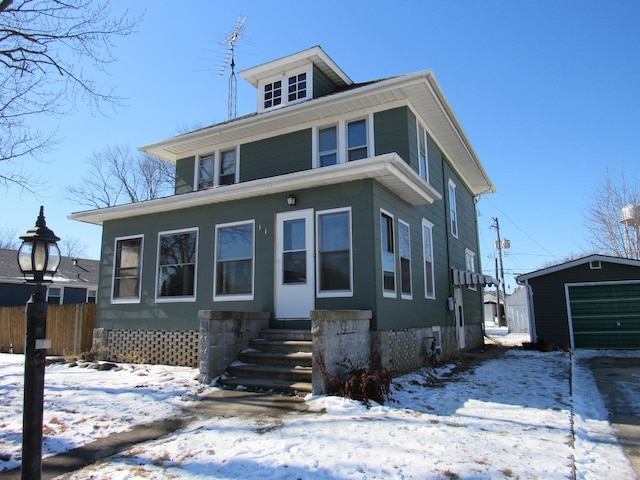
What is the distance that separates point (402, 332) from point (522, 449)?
4412 mm

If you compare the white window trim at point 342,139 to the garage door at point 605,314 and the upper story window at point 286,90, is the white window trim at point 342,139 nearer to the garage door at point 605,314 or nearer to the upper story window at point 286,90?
the upper story window at point 286,90

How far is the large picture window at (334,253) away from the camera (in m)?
8.05

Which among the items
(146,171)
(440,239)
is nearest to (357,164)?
(440,239)

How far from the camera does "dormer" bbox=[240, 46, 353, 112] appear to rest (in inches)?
456

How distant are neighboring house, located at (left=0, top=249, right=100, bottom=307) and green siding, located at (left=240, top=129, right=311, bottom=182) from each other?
15.1 metres

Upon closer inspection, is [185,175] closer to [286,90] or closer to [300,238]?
A: [286,90]

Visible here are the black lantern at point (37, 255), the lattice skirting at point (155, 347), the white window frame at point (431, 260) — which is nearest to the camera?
the black lantern at point (37, 255)

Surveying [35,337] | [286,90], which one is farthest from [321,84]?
[35,337]

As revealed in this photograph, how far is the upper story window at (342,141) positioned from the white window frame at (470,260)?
704 cm

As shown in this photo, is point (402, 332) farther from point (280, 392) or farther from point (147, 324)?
point (147, 324)

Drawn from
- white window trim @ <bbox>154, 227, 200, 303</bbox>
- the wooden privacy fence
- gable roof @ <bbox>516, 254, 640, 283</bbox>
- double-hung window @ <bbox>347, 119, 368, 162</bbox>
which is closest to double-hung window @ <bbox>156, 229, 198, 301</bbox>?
white window trim @ <bbox>154, 227, 200, 303</bbox>

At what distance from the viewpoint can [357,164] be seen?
7.64 metres

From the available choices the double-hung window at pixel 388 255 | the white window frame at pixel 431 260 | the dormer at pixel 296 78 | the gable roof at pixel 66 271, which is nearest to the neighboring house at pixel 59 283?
the gable roof at pixel 66 271

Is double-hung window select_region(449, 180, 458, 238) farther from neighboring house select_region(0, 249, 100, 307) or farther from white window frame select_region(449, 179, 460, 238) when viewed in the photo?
neighboring house select_region(0, 249, 100, 307)
